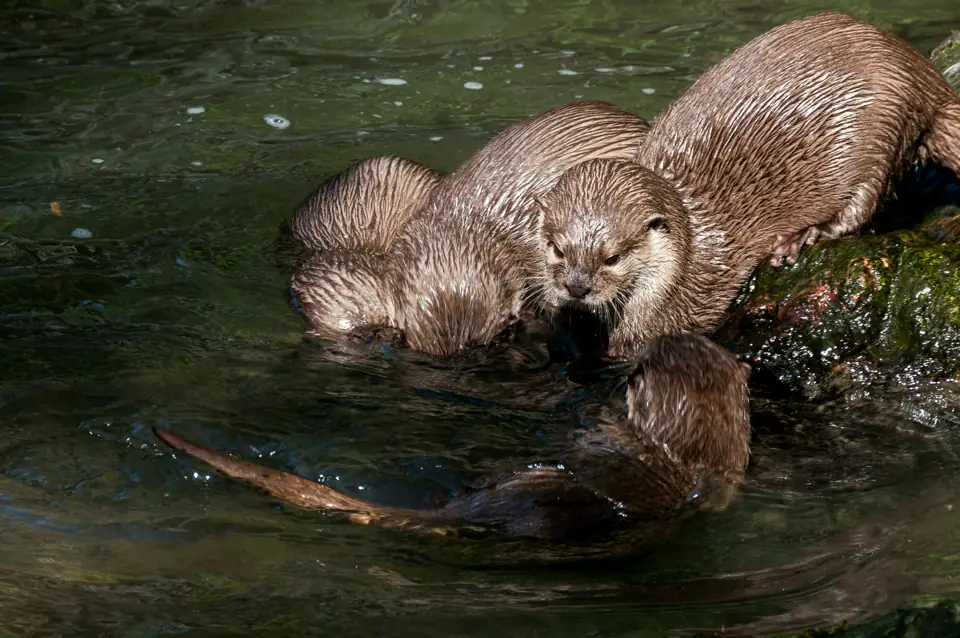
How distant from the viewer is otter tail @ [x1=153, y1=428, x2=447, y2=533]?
3.30 metres

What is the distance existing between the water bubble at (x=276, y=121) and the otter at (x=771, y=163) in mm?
2435

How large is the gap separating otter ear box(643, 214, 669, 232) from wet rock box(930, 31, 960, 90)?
198 centimetres

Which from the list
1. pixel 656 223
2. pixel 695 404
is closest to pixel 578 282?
pixel 656 223

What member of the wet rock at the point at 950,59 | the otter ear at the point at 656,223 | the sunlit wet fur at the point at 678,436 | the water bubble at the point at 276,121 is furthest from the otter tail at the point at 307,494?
the wet rock at the point at 950,59

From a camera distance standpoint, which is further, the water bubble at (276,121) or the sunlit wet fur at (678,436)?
the water bubble at (276,121)

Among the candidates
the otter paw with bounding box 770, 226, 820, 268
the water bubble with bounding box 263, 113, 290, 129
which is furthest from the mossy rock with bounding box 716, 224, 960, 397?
the water bubble with bounding box 263, 113, 290, 129

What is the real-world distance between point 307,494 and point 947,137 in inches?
111

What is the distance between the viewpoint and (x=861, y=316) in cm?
409

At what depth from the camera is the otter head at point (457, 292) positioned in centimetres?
463

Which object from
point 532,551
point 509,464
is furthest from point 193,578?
point 509,464

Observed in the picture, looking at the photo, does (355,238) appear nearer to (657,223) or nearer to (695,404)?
(657,223)

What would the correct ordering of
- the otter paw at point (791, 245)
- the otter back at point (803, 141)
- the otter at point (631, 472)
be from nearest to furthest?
the otter at point (631, 472), the otter paw at point (791, 245), the otter back at point (803, 141)

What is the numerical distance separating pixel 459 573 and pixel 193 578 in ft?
2.12

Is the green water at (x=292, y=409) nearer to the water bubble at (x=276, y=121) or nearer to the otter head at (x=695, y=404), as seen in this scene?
the water bubble at (x=276, y=121)
